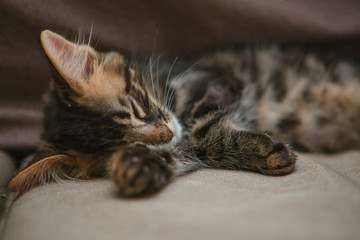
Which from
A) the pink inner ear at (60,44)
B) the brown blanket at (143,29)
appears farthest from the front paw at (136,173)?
the brown blanket at (143,29)

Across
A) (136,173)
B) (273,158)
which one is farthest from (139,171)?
(273,158)

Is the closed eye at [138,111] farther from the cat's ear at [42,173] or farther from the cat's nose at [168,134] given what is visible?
the cat's ear at [42,173]

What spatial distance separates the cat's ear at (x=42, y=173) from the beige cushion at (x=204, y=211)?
0.18ft

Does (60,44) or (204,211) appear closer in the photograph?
(204,211)

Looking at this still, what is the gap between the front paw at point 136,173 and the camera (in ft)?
2.31

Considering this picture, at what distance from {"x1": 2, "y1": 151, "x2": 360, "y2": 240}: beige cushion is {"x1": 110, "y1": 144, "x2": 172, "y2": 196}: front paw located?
0.03m

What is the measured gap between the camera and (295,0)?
137 cm

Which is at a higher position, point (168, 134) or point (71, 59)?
point (71, 59)

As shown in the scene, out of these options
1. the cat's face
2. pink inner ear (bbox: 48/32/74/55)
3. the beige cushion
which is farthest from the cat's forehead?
the beige cushion

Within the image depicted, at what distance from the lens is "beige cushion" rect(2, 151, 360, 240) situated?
0.55m

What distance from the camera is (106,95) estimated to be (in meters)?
0.97

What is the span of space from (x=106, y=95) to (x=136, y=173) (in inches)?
14.9

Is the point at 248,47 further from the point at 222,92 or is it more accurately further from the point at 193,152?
the point at 193,152

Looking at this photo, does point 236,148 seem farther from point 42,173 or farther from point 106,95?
point 42,173
